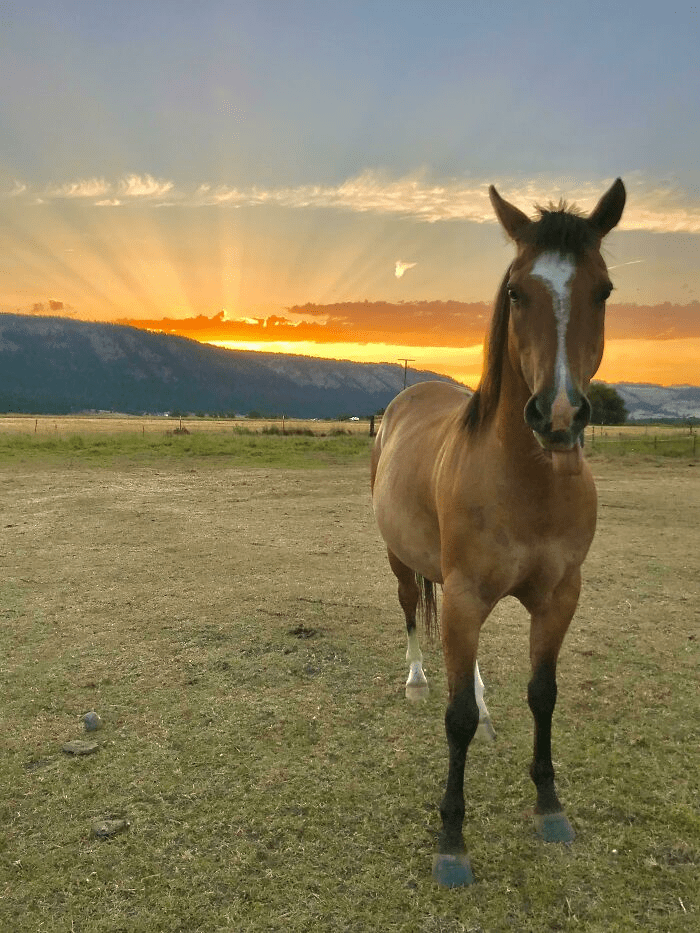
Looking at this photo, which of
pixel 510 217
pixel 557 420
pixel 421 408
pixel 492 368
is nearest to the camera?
pixel 557 420

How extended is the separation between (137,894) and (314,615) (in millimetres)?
3459

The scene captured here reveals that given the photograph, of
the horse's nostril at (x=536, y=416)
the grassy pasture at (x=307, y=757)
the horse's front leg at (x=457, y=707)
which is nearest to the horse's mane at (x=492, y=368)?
the horse's nostril at (x=536, y=416)

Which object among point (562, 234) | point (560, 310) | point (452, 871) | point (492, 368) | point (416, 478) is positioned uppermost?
point (562, 234)

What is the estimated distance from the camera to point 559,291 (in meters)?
2.20

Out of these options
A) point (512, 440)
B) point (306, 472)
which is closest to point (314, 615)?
point (512, 440)

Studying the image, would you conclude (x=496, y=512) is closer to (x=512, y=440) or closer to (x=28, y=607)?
(x=512, y=440)

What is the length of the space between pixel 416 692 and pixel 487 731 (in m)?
0.63

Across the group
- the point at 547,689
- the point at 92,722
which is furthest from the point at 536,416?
the point at 92,722

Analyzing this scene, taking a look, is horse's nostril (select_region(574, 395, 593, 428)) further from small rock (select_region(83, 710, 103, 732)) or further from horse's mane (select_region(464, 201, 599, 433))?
small rock (select_region(83, 710, 103, 732))

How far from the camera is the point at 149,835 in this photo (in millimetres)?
2895

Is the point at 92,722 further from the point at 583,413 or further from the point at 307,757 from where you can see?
the point at 583,413

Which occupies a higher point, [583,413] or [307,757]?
[583,413]

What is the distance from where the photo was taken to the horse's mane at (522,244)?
2303mm

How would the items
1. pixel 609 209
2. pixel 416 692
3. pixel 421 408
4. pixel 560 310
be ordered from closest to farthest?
pixel 560 310 < pixel 609 209 < pixel 416 692 < pixel 421 408
